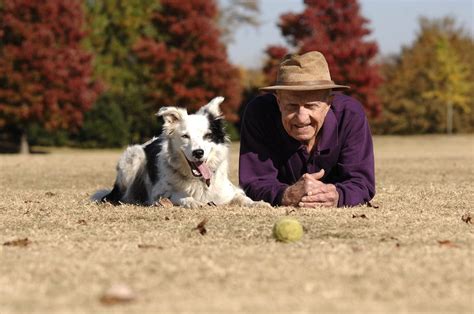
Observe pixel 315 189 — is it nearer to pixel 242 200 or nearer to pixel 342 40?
pixel 242 200

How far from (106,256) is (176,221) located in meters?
1.86

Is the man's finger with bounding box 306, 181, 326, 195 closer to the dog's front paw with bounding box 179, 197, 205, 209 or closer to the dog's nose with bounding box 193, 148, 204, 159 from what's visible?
the dog's front paw with bounding box 179, 197, 205, 209

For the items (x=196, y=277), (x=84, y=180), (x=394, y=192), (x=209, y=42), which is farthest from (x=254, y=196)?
(x=209, y=42)

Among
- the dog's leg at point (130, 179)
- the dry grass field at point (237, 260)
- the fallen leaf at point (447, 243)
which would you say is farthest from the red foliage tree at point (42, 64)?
the fallen leaf at point (447, 243)

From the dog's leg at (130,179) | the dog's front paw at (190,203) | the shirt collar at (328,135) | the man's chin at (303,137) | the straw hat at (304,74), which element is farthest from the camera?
the dog's leg at (130,179)

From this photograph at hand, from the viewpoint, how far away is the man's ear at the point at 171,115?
27.9ft

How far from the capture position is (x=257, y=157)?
25.7ft

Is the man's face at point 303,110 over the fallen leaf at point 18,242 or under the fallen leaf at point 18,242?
over

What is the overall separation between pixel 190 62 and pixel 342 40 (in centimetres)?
914

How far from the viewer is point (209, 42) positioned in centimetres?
3872

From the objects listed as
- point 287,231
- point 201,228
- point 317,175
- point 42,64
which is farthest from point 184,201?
point 42,64

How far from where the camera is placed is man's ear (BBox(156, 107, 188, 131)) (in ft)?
27.9

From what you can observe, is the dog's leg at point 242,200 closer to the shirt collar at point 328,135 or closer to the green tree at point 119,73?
the shirt collar at point 328,135

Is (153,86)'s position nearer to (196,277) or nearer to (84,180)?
(84,180)
